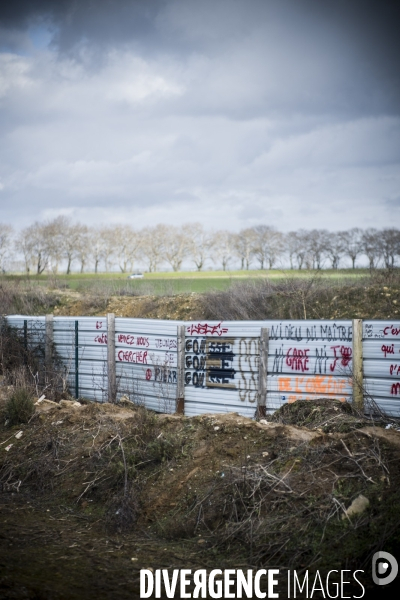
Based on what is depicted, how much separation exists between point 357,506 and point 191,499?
6.50 ft

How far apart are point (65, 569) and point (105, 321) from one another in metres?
10.5

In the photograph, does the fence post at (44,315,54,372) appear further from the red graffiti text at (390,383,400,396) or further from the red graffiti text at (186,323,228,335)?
the red graffiti text at (390,383,400,396)

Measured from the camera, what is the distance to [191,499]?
7176mm

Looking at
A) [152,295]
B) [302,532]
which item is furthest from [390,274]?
[302,532]

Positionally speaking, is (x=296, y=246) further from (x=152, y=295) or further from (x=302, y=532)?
(x=302, y=532)

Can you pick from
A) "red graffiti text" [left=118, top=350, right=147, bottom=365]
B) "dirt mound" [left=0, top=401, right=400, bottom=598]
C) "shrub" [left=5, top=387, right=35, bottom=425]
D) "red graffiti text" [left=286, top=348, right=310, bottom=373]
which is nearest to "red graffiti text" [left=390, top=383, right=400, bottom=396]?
"red graffiti text" [left=286, top=348, right=310, bottom=373]

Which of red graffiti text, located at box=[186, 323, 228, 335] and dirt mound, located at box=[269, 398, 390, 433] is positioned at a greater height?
red graffiti text, located at box=[186, 323, 228, 335]

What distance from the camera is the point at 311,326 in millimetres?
12461

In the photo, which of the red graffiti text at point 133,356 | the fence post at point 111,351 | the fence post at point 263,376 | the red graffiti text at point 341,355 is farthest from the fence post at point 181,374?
the red graffiti text at point 341,355

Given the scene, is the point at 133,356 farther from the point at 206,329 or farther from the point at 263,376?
the point at 263,376

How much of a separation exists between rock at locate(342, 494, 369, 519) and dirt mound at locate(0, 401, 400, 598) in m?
0.01

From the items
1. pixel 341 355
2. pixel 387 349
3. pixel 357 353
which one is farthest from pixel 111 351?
pixel 387 349

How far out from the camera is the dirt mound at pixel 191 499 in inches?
229

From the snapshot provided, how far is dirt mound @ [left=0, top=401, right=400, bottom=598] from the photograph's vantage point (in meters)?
5.82
